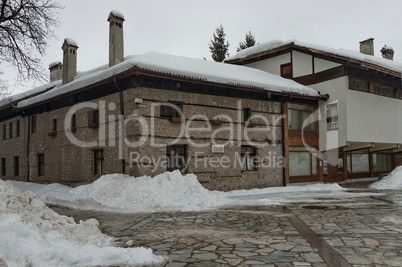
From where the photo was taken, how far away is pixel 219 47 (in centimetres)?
4200

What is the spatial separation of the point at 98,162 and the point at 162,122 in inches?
148

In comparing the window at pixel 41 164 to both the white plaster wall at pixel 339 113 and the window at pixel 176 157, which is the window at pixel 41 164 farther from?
the white plaster wall at pixel 339 113

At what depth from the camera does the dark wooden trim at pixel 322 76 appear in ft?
58.4

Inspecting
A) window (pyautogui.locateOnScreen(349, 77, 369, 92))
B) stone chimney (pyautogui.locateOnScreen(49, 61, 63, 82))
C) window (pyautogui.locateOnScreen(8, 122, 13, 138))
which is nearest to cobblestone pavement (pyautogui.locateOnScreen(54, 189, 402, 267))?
window (pyautogui.locateOnScreen(349, 77, 369, 92))

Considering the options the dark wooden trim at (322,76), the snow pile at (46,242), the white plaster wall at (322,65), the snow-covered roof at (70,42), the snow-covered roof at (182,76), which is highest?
the snow-covered roof at (70,42)

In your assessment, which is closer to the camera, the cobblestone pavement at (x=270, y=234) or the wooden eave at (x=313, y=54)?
the cobblestone pavement at (x=270, y=234)

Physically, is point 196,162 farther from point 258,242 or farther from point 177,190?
point 258,242

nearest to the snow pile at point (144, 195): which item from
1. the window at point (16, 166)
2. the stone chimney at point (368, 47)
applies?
the window at point (16, 166)

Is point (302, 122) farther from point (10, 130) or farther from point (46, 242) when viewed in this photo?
point (10, 130)

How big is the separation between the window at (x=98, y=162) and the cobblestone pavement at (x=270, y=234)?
426 centimetres

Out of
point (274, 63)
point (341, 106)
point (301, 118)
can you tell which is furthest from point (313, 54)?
point (301, 118)

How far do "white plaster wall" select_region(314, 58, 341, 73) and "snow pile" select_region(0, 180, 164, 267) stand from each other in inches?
621

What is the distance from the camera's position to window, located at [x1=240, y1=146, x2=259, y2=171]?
16344mm

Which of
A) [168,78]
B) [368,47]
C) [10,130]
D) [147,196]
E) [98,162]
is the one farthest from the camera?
[368,47]
